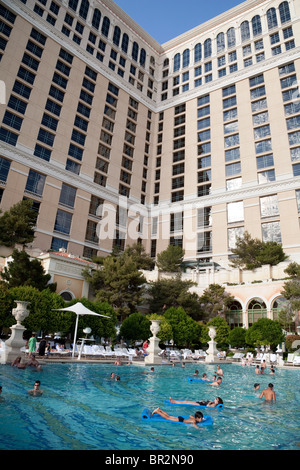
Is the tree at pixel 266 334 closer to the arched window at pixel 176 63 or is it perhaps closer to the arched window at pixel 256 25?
the arched window at pixel 256 25

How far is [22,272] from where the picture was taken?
2238 cm

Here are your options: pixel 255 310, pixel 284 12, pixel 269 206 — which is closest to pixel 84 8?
pixel 284 12

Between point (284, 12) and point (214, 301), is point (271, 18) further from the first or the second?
point (214, 301)

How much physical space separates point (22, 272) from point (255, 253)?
2638 cm

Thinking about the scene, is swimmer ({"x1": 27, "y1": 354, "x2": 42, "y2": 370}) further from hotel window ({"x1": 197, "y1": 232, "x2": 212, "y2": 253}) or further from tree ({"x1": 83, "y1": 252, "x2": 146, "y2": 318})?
hotel window ({"x1": 197, "y1": 232, "x2": 212, "y2": 253})

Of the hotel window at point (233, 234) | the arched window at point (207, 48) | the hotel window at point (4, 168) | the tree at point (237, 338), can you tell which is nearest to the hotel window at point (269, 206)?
the hotel window at point (233, 234)

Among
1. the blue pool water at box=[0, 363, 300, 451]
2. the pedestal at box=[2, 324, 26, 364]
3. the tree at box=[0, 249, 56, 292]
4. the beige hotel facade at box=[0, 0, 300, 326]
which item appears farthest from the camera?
the beige hotel facade at box=[0, 0, 300, 326]

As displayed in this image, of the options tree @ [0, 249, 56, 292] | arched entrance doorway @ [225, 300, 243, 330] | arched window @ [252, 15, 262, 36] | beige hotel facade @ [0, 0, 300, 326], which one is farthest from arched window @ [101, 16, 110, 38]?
arched entrance doorway @ [225, 300, 243, 330]

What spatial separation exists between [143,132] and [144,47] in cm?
1779

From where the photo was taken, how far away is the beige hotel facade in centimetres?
3809

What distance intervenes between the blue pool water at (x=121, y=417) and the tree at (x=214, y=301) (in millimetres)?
21878

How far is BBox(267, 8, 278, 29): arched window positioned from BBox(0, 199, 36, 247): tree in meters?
47.9

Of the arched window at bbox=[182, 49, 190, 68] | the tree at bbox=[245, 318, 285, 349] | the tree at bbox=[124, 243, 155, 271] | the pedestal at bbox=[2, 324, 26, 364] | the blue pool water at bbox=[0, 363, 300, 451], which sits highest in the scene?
the arched window at bbox=[182, 49, 190, 68]

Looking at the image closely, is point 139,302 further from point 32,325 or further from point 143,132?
point 143,132
